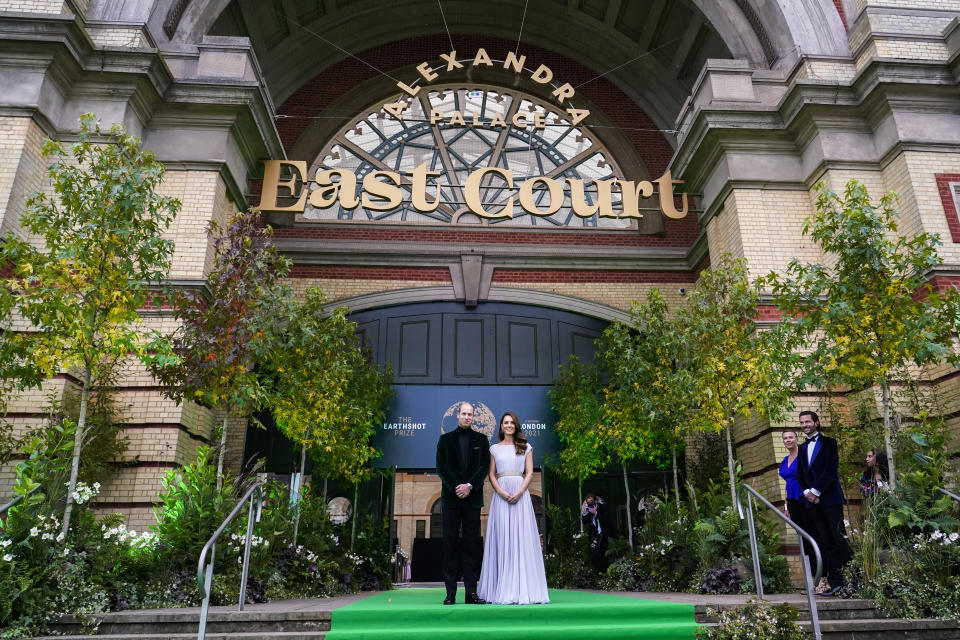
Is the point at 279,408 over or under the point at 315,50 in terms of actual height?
under

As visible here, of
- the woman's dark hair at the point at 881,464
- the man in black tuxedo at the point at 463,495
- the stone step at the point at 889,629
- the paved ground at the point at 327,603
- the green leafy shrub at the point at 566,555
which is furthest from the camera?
the green leafy shrub at the point at 566,555

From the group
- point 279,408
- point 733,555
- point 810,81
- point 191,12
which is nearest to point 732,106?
point 810,81

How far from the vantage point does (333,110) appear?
633 inches

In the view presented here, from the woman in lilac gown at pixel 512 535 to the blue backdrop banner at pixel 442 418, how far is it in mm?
6695

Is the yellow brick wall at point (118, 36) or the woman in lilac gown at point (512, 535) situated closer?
the woman in lilac gown at point (512, 535)

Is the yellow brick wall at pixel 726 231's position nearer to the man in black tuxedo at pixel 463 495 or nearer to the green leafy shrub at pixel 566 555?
the green leafy shrub at pixel 566 555

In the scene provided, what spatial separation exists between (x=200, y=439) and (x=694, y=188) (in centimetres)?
943

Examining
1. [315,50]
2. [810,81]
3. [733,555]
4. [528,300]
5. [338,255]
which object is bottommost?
[733,555]

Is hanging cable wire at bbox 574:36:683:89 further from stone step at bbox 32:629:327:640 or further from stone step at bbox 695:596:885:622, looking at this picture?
stone step at bbox 32:629:327:640

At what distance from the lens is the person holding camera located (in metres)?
11.7

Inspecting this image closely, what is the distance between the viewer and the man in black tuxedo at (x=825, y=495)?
6.66 meters

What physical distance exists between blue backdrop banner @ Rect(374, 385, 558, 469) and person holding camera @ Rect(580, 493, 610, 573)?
5.15ft

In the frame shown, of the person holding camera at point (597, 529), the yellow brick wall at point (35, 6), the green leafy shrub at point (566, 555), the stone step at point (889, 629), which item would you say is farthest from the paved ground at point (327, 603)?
the yellow brick wall at point (35, 6)

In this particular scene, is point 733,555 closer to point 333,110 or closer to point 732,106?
point 732,106
